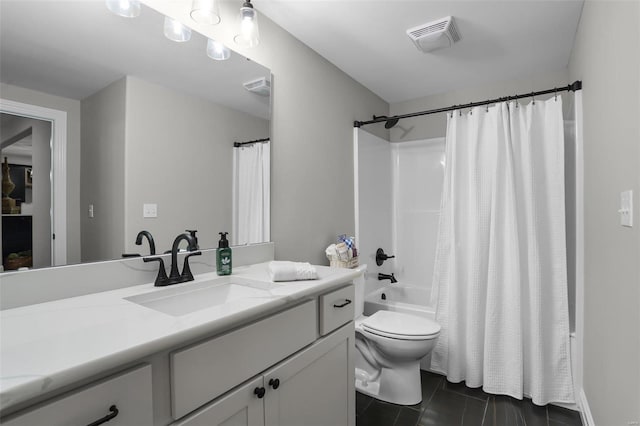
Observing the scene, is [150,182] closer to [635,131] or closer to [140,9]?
[140,9]

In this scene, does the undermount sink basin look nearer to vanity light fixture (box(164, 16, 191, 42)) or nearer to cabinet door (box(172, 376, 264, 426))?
cabinet door (box(172, 376, 264, 426))

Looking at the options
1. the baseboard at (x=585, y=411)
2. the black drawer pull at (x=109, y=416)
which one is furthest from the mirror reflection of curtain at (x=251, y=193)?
the baseboard at (x=585, y=411)

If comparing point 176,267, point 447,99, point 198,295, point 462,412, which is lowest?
point 462,412

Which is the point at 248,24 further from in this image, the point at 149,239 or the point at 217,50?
the point at 149,239

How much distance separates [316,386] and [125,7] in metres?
1.66

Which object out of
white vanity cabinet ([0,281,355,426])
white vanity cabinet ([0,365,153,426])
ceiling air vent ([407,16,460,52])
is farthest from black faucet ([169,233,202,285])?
ceiling air vent ([407,16,460,52])

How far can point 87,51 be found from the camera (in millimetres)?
1195

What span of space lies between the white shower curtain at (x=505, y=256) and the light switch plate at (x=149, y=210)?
1859mm

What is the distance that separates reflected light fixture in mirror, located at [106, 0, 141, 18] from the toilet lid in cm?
200

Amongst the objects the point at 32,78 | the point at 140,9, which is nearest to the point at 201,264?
the point at 32,78

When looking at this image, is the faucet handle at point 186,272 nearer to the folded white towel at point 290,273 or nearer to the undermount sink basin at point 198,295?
the undermount sink basin at point 198,295

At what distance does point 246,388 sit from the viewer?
98 cm

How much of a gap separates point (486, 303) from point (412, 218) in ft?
4.44

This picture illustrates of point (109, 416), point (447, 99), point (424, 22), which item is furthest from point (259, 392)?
point (447, 99)
